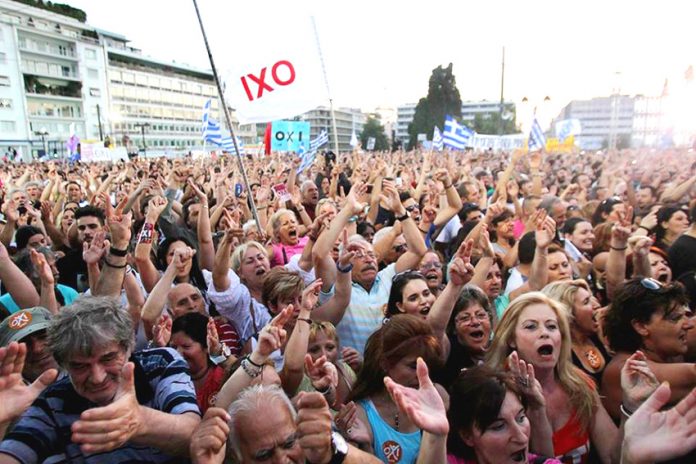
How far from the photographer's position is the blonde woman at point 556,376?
2.33m

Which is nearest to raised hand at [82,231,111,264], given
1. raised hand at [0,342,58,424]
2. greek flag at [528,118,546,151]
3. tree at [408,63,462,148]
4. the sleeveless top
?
raised hand at [0,342,58,424]

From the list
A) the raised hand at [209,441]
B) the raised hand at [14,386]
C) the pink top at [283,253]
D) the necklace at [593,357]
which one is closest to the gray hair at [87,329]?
the raised hand at [14,386]

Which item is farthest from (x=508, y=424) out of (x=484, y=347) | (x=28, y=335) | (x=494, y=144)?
(x=494, y=144)

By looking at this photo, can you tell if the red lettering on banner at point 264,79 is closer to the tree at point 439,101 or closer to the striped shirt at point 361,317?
the striped shirt at point 361,317

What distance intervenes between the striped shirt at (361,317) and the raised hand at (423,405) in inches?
60.4

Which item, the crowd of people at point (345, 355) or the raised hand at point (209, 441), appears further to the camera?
the crowd of people at point (345, 355)

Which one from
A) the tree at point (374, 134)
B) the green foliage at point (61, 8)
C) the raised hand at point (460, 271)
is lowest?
the raised hand at point (460, 271)

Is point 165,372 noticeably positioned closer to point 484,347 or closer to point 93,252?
point 93,252

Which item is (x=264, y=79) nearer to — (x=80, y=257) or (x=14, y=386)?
(x=80, y=257)

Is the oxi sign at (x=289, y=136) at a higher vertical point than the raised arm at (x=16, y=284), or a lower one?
higher

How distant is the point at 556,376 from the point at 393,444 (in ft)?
3.28

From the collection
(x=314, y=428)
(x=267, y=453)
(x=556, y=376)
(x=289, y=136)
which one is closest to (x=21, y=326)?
(x=267, y=453)

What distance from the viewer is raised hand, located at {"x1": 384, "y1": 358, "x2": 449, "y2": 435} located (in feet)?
5.88

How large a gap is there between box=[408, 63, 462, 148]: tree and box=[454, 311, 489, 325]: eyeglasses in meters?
62.4
